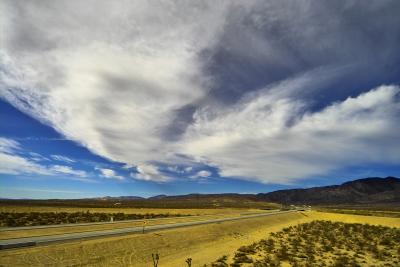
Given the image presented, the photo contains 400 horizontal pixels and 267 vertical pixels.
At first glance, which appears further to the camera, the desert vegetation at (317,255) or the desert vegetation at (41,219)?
the desert vegetation at (41,219)

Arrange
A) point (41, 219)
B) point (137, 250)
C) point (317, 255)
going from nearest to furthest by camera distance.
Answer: point (137, 250), point (317, 255), point (41, 219)

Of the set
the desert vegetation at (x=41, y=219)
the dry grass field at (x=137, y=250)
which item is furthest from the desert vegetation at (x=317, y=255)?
the desert vegetation at (x=41, y=219)

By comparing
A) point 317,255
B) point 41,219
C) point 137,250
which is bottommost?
point 317,255

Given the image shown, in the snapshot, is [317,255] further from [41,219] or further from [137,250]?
[41,219]

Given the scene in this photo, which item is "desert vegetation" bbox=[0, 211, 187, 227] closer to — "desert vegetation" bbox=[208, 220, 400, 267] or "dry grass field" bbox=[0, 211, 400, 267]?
"dry grass field" bbox=[0, 211, 400, 267]

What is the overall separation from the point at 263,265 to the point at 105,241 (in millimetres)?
11808

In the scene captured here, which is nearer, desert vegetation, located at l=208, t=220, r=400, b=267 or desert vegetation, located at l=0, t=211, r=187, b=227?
desert vegetation, located at l=208, t=220, r=400, b=267

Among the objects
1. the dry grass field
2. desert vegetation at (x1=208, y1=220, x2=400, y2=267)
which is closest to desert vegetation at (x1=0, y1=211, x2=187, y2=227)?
the dry grass field

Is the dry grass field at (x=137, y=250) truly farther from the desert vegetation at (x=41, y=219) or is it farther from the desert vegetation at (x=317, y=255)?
the desert vegetation at (x=41, y=219)

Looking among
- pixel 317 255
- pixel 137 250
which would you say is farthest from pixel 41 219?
pixel 317 255

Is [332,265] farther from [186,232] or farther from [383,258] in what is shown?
[186,232]

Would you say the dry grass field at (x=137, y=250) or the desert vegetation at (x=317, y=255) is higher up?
the dry grass field at (x=137, y=250)

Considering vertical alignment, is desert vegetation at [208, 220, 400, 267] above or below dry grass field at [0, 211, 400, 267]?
below

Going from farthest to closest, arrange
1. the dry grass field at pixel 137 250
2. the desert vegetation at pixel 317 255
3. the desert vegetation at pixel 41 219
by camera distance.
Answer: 1. the desert vegetation at pixel 41 219
2. the desert vegetation at pixel 317 255
3. the dry grass field at pixel 137 250
